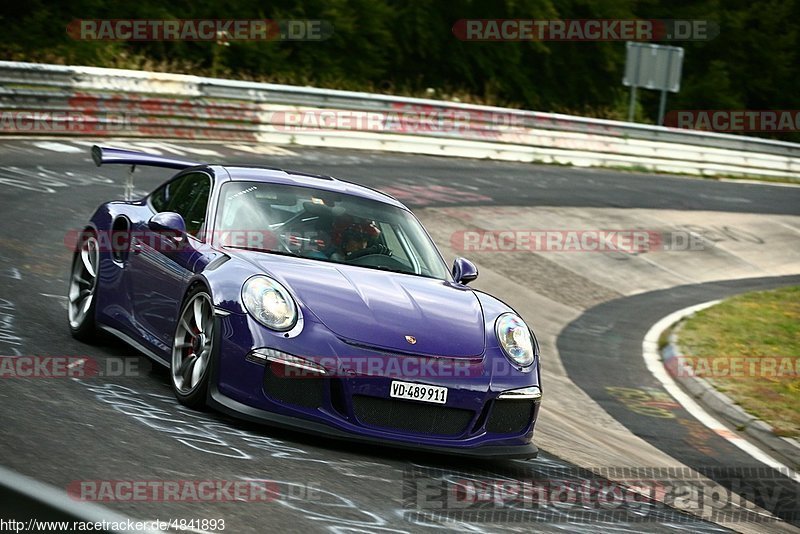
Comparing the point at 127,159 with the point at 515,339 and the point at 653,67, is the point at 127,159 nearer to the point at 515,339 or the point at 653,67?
the point at 515,339

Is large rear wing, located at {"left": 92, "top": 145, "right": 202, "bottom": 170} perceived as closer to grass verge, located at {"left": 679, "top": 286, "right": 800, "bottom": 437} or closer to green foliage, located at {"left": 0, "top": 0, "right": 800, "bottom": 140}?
grass verge, located at {"left": 679, "top": 286, "right": 800, "bottom": 437}

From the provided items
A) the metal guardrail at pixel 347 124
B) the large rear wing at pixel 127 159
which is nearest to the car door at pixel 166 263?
the large rear wing at pixel 127 159

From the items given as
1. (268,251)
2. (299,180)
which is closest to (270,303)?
(268,251)

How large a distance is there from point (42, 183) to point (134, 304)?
26.0 ft

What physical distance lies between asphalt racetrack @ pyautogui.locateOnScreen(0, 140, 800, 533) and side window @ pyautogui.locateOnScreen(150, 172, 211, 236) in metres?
0.95

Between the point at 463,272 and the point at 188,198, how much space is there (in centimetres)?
179

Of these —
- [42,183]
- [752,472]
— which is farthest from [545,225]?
[752,472]

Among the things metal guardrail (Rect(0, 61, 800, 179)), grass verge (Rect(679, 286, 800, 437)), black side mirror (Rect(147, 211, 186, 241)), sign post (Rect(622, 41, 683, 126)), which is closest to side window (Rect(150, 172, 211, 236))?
black side mirror (Rect(147, 211, 186, 241))

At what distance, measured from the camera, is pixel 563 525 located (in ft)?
18.6

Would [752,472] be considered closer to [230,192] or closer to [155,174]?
[230,192]

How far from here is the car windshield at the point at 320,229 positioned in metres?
7.30

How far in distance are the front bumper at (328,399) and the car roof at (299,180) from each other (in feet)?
5.18

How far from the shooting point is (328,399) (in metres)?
6.21

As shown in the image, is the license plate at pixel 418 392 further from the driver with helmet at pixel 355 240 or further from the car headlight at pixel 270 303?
the driver with helmet at pixel 355 240
